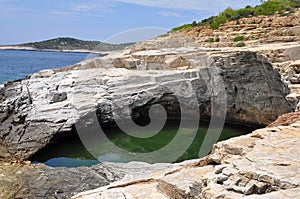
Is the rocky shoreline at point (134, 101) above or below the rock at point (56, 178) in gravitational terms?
above

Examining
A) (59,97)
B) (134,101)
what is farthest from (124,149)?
(59,97)

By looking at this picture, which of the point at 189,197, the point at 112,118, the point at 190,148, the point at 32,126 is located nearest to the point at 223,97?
the point at 190,148

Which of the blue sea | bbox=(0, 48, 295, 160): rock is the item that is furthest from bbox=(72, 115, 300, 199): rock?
the blue sea

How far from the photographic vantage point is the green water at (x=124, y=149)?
13.5 metres

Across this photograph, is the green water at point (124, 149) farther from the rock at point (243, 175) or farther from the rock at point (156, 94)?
the rock at point (243, 175)

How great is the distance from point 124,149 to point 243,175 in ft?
35.0

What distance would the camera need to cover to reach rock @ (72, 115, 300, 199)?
14.3 feet

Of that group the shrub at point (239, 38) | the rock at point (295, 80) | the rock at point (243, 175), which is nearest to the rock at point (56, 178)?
the rock at point (243, 175)

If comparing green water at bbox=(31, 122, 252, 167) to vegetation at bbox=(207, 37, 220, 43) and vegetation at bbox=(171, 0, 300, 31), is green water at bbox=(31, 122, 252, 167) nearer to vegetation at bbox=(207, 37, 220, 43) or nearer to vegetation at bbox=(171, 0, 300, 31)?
vegetation at bbox=(207, 37, 220, 43)

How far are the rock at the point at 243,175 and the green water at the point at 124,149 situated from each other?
702 centimetres

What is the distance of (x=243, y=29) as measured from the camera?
24.0 metres

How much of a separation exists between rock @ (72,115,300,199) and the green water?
7.02m

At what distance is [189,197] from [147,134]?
11.9m

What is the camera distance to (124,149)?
14.9 meters
